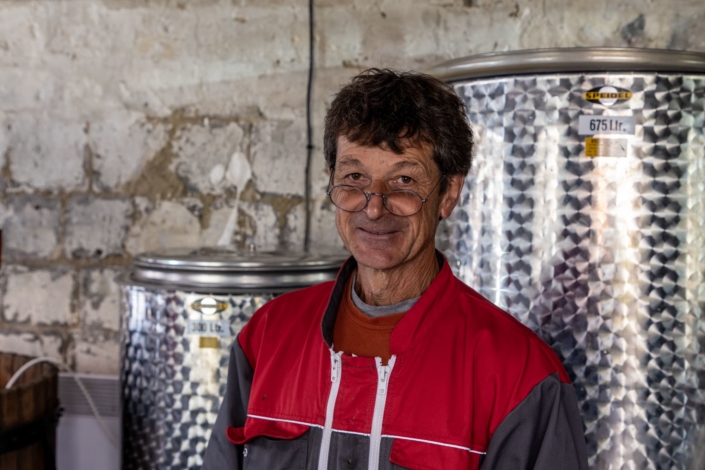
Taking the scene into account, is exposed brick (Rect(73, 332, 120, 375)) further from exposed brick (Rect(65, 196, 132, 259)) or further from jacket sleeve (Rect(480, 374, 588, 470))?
jacket sleeve (Rect(480, 374, 588, 470))

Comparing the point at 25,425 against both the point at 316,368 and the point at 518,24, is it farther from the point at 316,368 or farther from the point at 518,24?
the point at 518,24

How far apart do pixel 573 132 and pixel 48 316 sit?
8.34 feet

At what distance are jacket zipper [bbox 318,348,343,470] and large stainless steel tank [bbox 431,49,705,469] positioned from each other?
2.08ft

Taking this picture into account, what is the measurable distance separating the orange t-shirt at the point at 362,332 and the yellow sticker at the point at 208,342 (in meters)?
→ 0.70

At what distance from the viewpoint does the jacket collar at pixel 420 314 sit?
1486 mm

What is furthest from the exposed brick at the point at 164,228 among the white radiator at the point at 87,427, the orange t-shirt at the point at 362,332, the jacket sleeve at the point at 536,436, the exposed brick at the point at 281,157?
the jacket sleeve at the point at 536,436

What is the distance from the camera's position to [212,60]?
3105 mm

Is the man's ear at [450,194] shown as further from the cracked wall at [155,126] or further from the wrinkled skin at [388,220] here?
the cracked wall at [155,126]

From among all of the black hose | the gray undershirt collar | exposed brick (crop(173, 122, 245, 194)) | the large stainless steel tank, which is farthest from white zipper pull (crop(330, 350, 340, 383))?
exposed brick (crop(173, 122, 245, 194))

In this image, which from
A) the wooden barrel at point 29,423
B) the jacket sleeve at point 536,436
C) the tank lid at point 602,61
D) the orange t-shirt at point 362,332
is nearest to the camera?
the jacket sleeve at point 536,436

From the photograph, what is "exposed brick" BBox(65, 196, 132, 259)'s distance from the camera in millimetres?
3184

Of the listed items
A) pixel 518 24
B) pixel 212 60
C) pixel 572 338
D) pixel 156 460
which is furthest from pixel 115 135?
pixel 572 338

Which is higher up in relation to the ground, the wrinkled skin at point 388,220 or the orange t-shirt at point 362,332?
the wrinkled skin at point 388,220

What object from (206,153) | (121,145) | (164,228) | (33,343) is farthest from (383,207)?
(33,343)
